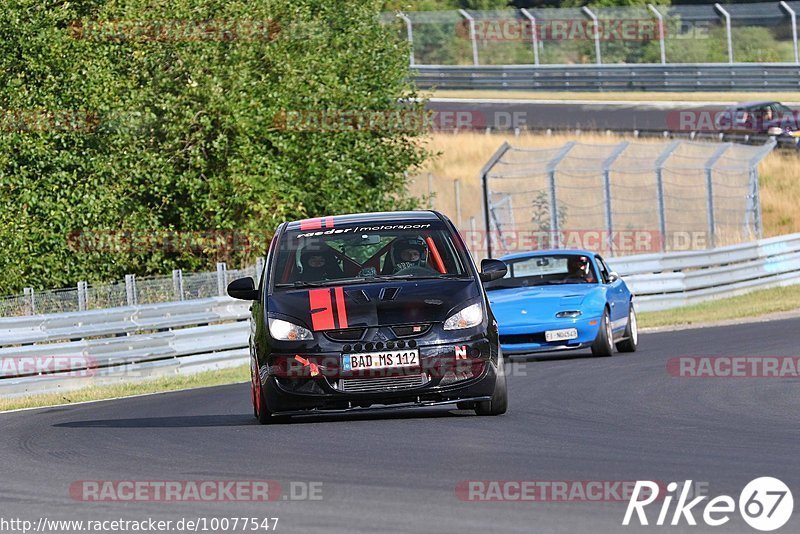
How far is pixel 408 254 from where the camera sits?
11.8 m

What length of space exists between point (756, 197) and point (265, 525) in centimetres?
2775

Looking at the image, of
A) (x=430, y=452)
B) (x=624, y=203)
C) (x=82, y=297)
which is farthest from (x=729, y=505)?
(x=624, y=203)

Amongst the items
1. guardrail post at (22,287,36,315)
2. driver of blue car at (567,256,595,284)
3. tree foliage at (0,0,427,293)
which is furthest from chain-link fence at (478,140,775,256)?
guardrail post at (22,287,36,315)

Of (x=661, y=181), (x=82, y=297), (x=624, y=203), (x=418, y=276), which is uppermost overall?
(x=418, y=276)

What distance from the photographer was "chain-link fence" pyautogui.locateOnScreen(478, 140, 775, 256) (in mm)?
28656

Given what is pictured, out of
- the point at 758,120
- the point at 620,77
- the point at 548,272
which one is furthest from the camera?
the point at 620,77

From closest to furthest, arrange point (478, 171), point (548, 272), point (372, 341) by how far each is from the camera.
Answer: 1. point (372, 341)
2. point (548, 272)
3. point (478, 171)

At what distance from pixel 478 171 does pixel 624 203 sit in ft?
14.5

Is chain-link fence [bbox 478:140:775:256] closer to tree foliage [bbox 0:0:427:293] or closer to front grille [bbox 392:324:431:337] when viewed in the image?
tree foliage [bbox 0:0:427:293]

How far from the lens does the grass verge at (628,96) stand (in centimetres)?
4925

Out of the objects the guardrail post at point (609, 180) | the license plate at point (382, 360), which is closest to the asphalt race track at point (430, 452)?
the license plate at point (382, 360)

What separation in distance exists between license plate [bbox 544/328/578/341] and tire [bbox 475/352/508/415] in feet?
21.8

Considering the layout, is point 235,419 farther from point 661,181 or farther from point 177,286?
point 661,181

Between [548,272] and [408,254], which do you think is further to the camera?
[548,272]
